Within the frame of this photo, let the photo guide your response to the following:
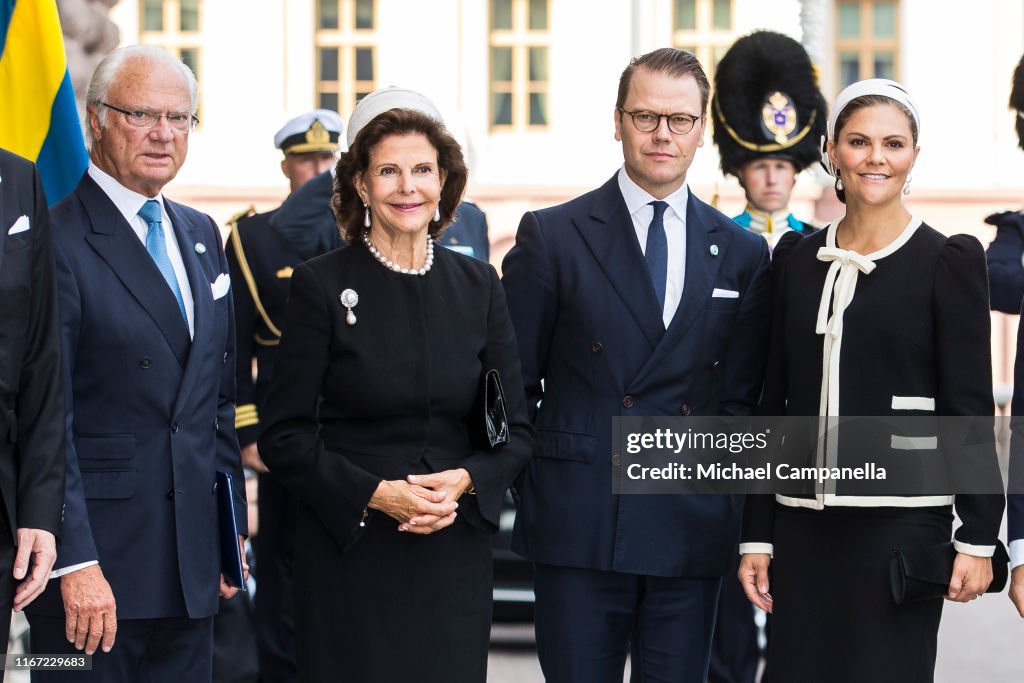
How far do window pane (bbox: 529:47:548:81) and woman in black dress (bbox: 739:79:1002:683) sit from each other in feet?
67.6

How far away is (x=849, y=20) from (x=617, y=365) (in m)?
22.7

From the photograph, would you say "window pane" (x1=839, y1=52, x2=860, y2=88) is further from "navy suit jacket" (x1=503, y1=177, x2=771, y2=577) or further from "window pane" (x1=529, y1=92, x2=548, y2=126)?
"navy suit jacket" (x1=503, y1=177, x2=771, y2=577)

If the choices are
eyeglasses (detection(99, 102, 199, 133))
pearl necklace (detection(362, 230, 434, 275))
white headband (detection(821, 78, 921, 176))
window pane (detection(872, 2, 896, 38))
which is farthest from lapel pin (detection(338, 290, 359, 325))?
window pane (detection(872, 2, 896, 38))

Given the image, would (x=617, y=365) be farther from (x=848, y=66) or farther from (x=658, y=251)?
(x=848, y=66)

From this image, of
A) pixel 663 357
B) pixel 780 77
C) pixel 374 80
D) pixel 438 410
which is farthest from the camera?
pixel 374 80

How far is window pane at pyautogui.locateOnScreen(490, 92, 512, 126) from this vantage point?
24375 millimetres

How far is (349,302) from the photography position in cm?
376

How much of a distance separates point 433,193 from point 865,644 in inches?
59.8

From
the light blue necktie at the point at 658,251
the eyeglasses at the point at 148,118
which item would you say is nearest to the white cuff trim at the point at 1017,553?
the light blue necktie at the point at 658,251

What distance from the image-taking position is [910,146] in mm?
4012

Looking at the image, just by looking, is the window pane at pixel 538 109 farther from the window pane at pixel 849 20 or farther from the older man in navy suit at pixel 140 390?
the older man in navy suit at pixel 140 390

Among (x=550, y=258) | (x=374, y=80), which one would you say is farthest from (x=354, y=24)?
(x=550, y=258)

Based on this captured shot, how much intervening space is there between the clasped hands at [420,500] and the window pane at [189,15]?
22071 mm

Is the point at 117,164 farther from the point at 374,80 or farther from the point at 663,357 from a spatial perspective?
the point at 374,80
